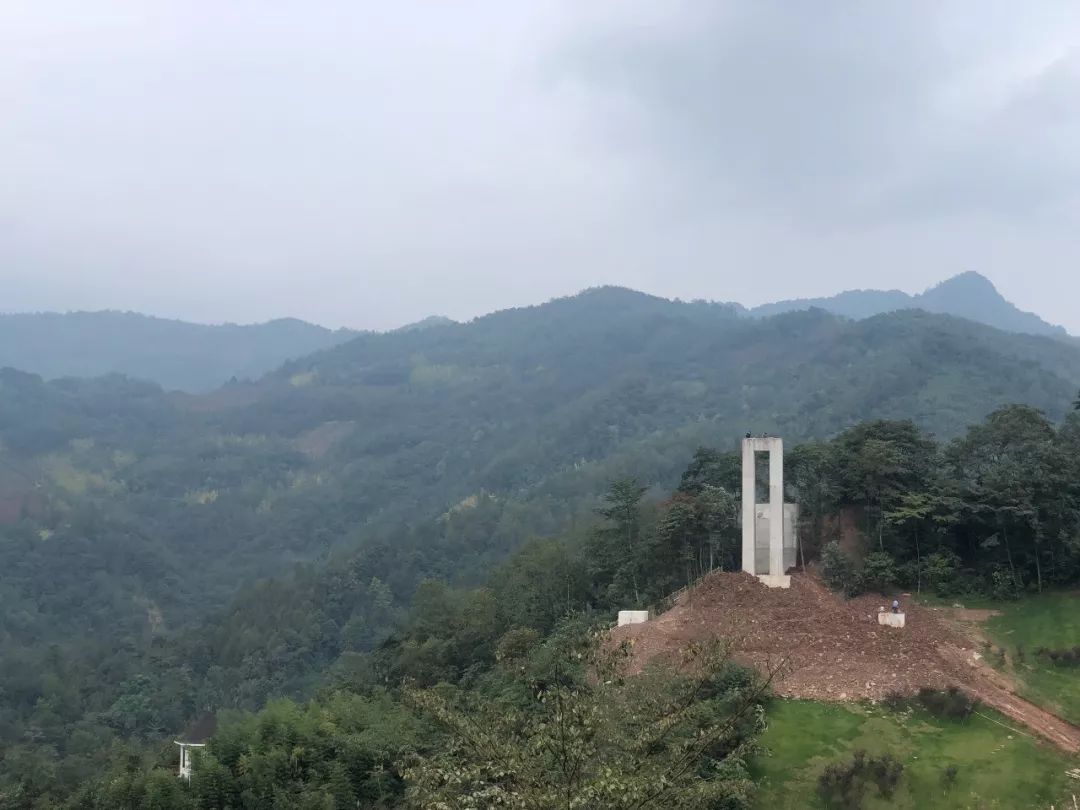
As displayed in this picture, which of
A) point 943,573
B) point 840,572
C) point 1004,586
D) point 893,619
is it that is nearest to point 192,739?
point 840,572

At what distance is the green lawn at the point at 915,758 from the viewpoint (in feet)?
47.6

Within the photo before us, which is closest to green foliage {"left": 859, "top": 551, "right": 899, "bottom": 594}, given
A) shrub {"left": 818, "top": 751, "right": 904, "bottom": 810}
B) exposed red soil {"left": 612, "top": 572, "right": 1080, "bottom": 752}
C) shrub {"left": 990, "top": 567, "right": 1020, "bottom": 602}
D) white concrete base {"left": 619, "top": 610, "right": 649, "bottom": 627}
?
exposed red soil {"left": 612, "top": 572, "right": 1080, "bottom": 752}

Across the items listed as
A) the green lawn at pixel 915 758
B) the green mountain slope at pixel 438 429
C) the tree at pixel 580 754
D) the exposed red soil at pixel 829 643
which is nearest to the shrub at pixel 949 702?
the green lawn at pixel 915 758

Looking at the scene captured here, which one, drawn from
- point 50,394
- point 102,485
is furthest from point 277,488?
point 50,394

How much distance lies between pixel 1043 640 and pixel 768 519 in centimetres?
714

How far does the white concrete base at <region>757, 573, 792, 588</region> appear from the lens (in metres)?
22.9

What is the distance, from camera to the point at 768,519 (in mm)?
24422

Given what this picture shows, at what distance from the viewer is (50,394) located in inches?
5807

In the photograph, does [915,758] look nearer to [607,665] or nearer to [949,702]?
[949,702]

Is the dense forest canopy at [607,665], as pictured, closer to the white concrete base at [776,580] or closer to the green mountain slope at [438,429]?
the white concrete base at [776,580]

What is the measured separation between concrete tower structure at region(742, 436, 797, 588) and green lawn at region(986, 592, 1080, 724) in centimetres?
504

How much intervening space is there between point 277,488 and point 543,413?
4125 centimetres

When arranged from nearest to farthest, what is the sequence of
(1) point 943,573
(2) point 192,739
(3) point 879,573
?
(3) point 879,573 → (1) point 943,573 → (2) point 192,739

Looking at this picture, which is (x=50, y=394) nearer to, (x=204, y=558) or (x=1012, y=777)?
(x=204, y=558)
